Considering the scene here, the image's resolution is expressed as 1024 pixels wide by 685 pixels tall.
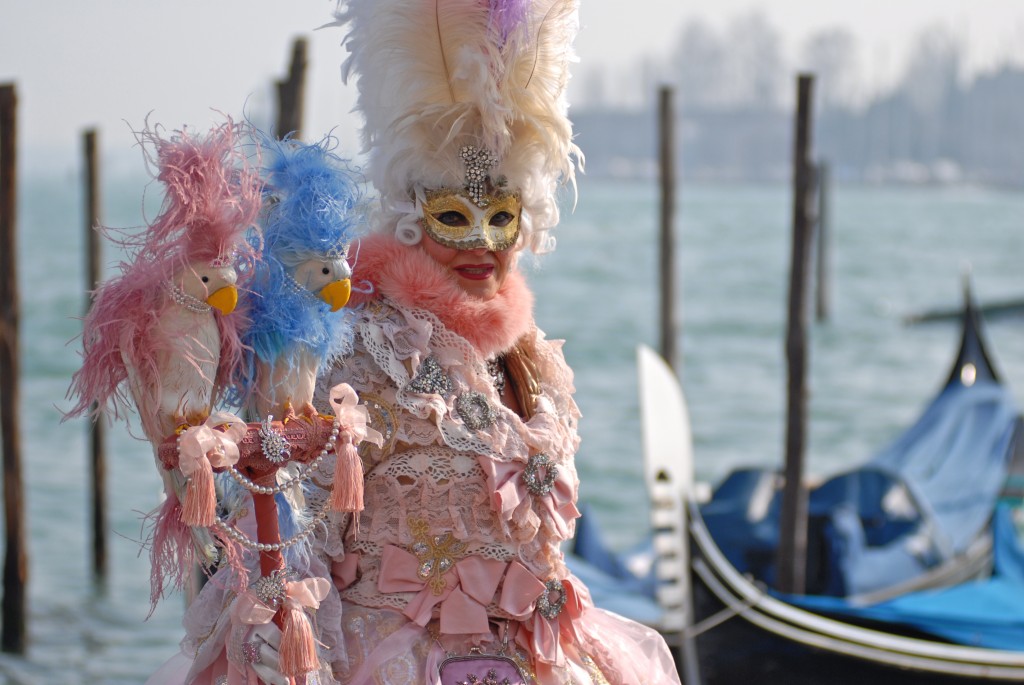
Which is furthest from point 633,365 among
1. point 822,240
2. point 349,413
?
point 349,413

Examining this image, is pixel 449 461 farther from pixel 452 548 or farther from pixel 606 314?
pixel 606 314

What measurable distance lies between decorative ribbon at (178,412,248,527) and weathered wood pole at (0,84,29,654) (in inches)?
180

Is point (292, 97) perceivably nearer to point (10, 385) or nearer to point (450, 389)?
point (10, 385)

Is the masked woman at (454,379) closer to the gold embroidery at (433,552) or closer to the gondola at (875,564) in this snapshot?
the gold embroidery at (433,552)

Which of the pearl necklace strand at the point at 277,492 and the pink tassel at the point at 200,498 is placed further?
the pearl necklace strand at the point at 277,492

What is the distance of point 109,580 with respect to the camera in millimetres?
7648

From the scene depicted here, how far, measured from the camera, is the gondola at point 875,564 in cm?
484

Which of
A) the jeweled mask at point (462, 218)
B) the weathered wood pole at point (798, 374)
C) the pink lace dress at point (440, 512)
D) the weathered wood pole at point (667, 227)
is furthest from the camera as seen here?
the weathered wood pole at point (667, 227)

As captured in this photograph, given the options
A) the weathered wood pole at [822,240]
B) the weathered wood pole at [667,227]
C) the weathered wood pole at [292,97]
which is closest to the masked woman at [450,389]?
the weathered wood pole at [292,97]

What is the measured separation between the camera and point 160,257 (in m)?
1.90

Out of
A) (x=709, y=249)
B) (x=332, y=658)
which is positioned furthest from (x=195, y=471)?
(x=709, y=249)

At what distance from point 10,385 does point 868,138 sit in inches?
2473

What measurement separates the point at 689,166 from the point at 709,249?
109 ft

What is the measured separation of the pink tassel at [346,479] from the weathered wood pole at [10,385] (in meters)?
4.50
